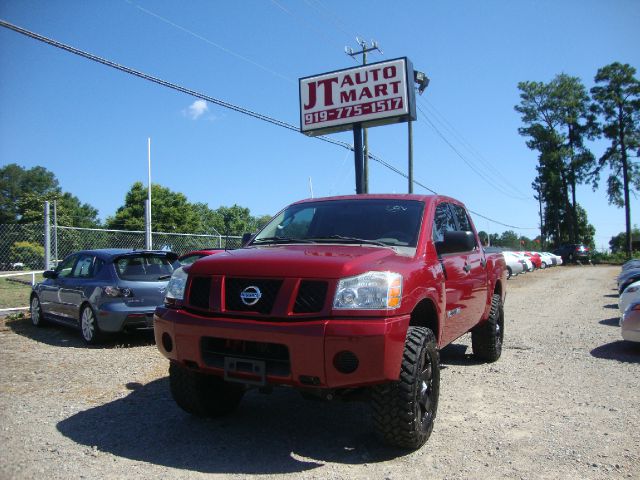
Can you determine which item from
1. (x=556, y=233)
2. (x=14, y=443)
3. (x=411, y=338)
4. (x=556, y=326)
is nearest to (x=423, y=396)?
(x=411, y=338)

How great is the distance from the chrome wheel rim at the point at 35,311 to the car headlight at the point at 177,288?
6329mm

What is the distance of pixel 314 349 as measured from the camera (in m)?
3.10

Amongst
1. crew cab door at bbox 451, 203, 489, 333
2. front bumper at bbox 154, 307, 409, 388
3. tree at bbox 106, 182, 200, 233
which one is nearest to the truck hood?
front bumper at bbox 154, 307, 409, 388

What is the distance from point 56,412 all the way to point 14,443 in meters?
0.75

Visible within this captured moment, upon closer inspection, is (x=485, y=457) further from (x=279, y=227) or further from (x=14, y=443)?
(x=14, y=443)

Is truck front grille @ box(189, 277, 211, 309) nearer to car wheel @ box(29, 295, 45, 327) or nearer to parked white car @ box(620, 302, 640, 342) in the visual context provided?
parked white car @ box(620, 302, 640, 342)

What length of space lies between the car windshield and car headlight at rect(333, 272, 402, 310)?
512cm

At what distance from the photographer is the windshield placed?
4.27 meters

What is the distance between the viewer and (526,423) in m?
4.20

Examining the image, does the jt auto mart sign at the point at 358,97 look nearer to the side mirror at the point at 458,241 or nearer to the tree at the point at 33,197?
the side mirror at the point at 458,241

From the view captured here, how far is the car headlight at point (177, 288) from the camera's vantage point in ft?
12.6

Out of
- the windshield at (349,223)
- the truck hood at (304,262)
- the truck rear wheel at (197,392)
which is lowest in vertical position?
the truck rear wheel at (197,392)

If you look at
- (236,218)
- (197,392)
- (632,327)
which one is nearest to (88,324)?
(197,392)

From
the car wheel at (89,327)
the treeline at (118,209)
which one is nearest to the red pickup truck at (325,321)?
the car wheel at (89,327)
